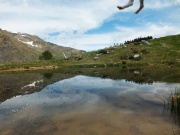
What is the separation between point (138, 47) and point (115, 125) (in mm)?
68193

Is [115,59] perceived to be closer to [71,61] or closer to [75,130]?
[71,61]

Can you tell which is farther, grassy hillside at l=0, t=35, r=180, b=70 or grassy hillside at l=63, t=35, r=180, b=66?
grassy hillside at l=63, t=35, r=180, b=66

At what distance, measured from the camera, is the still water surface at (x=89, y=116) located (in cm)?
1506

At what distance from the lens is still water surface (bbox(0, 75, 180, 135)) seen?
1506 cm

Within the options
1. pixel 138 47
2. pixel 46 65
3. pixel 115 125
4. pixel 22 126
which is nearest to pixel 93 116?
pixel 115 125

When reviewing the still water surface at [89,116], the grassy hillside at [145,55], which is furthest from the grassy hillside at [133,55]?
the still water surface at [89,116]

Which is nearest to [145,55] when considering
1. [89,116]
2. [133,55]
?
[133,55]

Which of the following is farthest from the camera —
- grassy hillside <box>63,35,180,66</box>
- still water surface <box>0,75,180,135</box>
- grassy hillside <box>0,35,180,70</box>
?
grassy hillside <box>63,35,180,66</box>

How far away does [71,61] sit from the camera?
78812 mm

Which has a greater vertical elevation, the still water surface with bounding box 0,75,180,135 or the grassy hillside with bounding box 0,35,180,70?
the grassy hillside with bounding box 0,35,180,70

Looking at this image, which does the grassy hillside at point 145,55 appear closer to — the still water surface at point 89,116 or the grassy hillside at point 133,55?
the grassy hillside at point 133,55

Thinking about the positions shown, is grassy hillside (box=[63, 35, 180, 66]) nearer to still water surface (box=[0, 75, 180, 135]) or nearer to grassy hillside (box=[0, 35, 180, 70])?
grassy hillside (box=[0, 35, 180, 70])

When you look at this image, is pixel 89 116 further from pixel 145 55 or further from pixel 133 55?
pixel 145 55

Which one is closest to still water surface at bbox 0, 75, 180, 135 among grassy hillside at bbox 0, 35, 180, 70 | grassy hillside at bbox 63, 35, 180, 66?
grassy hillside at bbox 0, 35, 180, 70
